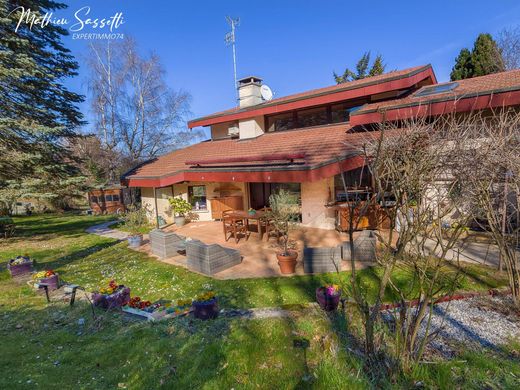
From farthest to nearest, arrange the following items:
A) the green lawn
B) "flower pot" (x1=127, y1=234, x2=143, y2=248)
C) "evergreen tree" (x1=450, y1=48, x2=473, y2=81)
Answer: "evergreen tree" (x1=450, y1=48, x2=473, y2=81)
"flower pot" (x1=127, y1=234, x2=143, y2=248)
the green lawn

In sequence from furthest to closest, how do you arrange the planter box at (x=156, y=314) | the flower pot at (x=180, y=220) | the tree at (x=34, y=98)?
the flower pot at (x=180, y=220)
the tree at (x=34, y=98)
the planter box at (x=156, y=314)

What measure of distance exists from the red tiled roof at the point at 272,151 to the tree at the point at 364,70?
15.7 meters

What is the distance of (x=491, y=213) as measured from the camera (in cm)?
452

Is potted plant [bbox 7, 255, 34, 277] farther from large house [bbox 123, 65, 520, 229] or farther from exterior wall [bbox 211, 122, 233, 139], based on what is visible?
exterior wall [bbox 211, 122, 233, 139]

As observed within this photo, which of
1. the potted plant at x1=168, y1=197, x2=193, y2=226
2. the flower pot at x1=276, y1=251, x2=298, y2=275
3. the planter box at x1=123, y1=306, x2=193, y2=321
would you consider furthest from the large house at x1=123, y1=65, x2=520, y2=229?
the planter box at x1=123, y1=306, x2=193, y2=321

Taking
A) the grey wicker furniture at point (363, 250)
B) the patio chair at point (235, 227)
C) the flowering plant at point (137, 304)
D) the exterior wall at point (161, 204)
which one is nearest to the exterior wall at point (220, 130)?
the exterior wall at point (161, 204)

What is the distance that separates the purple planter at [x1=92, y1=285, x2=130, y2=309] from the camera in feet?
18.7

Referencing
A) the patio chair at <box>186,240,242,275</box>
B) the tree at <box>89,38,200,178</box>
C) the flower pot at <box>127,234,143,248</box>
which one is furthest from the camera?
the tree at <box>89,38,200,178</box>

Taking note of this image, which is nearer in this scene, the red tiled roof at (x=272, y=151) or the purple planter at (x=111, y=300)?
the purple planter at (x=111, y=300)

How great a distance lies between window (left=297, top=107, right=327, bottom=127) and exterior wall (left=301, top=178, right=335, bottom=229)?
154 inches

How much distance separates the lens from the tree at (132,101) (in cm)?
2325

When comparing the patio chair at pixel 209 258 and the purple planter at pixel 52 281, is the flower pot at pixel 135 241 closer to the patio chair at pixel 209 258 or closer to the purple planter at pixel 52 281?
the purple planter at pixel 52 281

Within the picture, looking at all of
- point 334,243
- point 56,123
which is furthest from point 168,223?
point 334,243

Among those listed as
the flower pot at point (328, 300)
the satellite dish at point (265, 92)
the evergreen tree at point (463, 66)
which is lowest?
the flower pot at point (328, 300)
